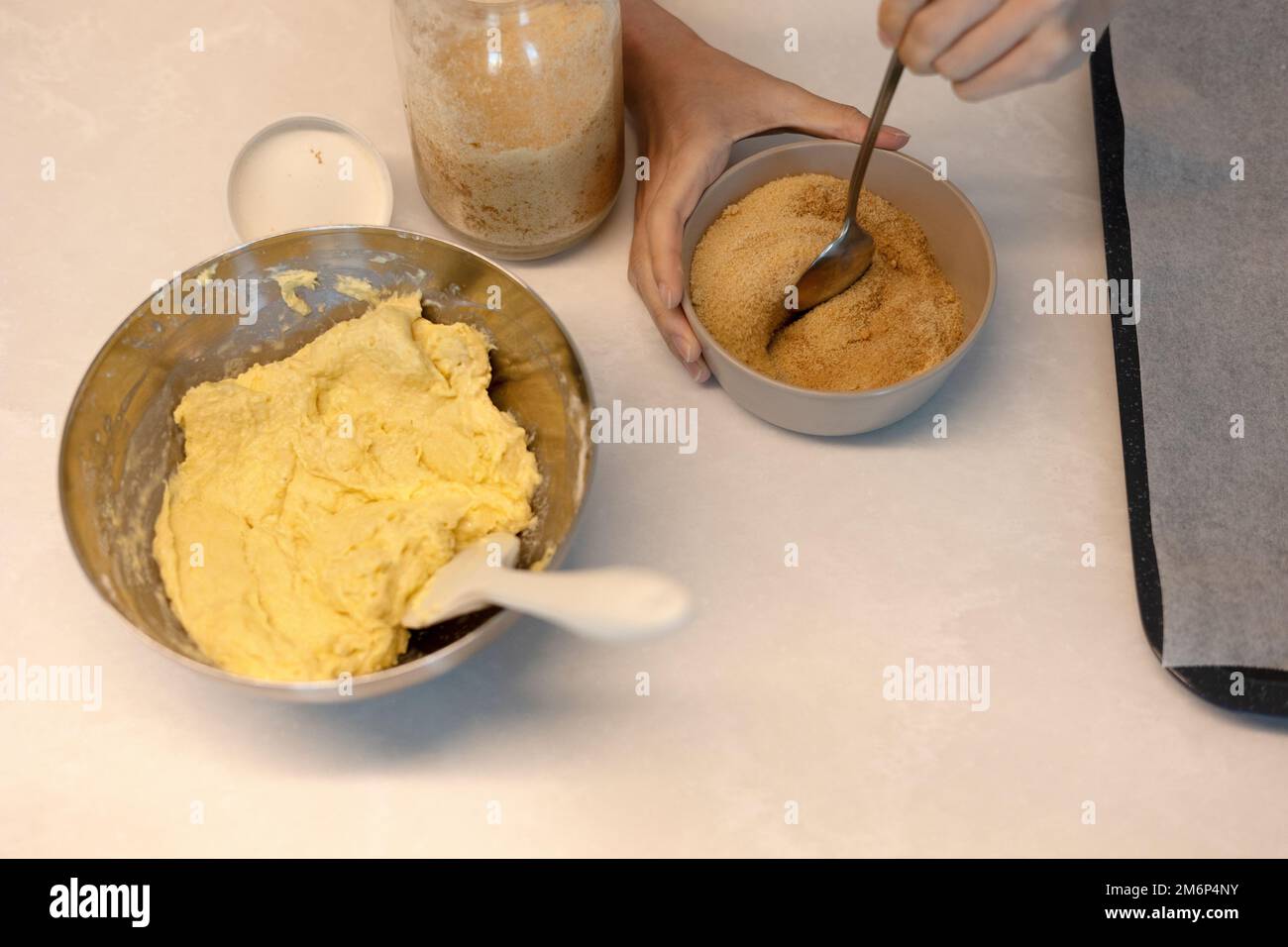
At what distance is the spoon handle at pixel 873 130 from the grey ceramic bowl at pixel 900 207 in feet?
0.13

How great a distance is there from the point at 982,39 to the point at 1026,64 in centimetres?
4

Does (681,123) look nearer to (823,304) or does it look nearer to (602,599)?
(823,304)

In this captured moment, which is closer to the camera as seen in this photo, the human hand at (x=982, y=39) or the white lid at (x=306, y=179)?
the human hand at (x=982, y=39)

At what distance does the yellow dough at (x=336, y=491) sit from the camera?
729mm

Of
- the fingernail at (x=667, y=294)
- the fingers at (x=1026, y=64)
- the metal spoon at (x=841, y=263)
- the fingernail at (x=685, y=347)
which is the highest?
the fingers at (x=1026, y=64)

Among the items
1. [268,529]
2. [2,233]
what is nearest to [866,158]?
[268,529]

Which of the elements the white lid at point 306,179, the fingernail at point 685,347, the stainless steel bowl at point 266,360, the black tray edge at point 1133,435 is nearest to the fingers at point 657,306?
the fingernail at point 685,347

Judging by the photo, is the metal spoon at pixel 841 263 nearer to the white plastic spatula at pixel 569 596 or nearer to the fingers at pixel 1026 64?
the fingers at pixel 1026 64

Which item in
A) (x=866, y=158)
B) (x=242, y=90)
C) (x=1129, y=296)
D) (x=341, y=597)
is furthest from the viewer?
(x=242, y=90)

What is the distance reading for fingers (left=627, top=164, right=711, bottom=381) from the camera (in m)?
0.87

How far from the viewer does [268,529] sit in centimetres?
78

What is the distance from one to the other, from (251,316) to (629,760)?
0.45 m

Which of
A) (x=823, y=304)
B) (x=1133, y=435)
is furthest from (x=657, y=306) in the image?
(x=1133, y=435)

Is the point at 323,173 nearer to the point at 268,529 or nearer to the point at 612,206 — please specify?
the point at 612,206
